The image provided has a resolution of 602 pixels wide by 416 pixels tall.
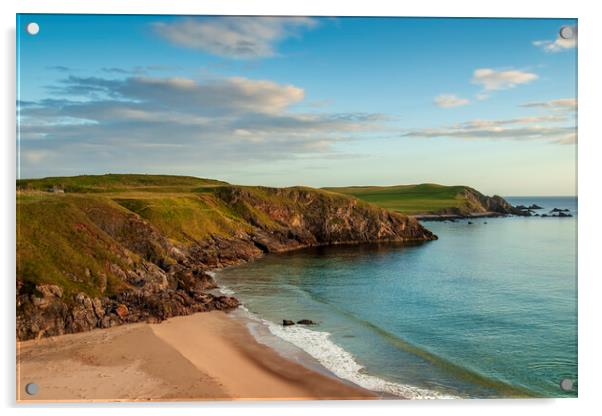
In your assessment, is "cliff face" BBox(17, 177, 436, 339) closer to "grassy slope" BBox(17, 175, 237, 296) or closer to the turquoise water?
"grassy slope" BBox(17, 175, 237, 296)

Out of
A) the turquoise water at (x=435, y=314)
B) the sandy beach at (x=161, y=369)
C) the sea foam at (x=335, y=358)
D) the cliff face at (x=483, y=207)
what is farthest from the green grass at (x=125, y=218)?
the cliff face at (x=483, y=207)

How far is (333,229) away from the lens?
3275 inches

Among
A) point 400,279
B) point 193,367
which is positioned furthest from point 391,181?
point 400,279

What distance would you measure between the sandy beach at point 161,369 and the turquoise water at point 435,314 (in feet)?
9.74

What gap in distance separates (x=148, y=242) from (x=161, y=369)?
23.8 meters

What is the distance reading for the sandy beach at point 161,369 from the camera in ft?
55.4

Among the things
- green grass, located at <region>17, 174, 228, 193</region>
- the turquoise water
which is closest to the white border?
the turquoise water

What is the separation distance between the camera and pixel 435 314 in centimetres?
3300

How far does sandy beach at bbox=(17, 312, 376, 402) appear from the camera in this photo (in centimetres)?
1688

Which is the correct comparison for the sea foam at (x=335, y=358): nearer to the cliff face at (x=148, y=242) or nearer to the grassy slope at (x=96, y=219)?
the cliff face at (x=148, y=242)

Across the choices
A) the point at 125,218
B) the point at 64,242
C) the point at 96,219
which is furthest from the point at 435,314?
the point at 96,219

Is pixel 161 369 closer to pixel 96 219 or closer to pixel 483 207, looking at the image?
pixel 96 219

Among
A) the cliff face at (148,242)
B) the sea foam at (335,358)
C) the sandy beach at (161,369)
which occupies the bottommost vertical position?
the sea foam at (335,358)

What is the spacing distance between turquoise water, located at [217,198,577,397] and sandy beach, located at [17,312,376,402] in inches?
117
